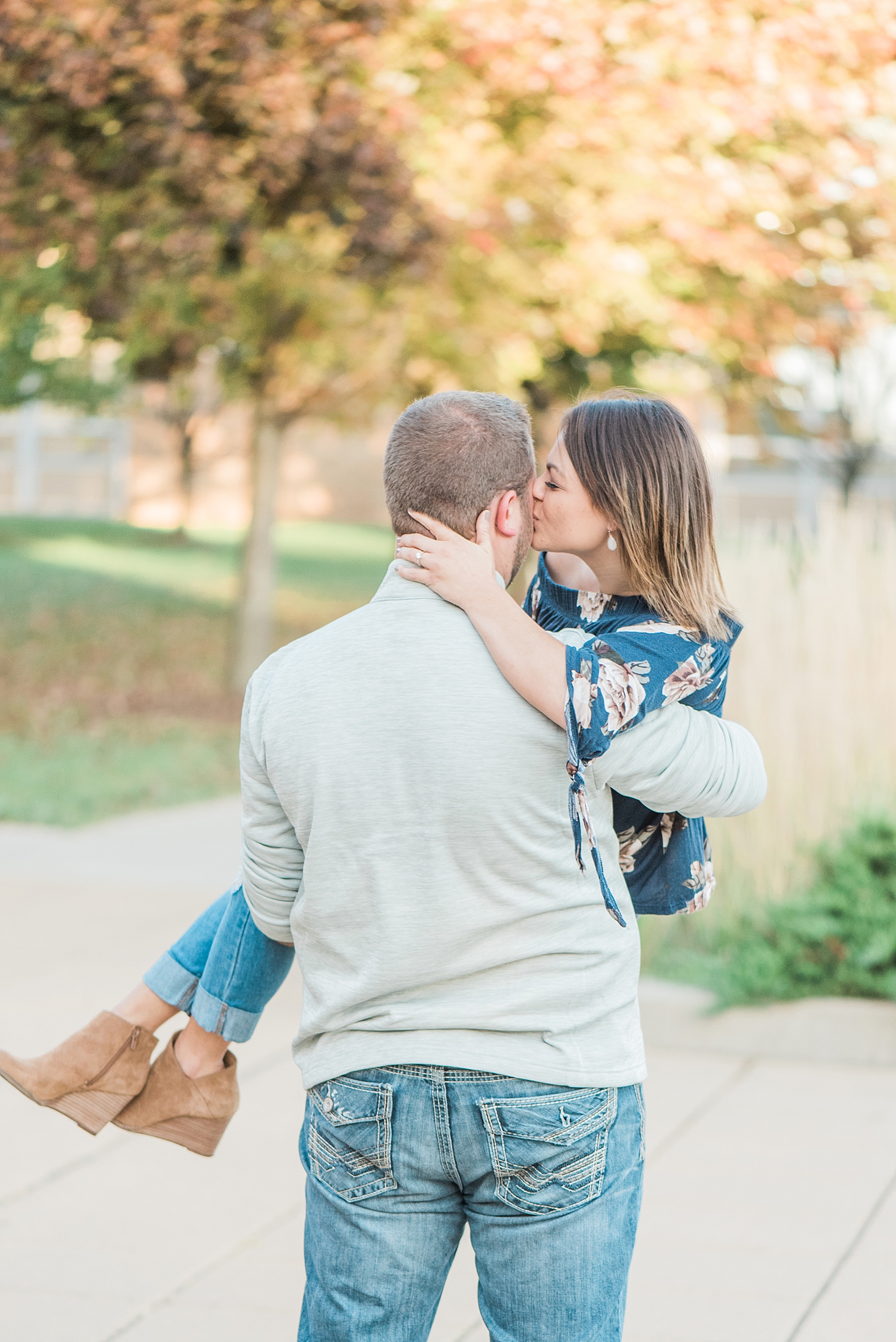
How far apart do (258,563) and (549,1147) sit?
39.5ft

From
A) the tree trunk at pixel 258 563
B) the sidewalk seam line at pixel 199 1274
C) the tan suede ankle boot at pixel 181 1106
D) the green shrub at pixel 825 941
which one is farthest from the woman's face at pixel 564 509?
the tree trunk at pixel 258 563

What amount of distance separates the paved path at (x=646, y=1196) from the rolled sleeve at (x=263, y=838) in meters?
1.45

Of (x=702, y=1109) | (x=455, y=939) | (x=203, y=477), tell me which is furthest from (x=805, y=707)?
(x=203, y=477)

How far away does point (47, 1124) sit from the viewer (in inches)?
169

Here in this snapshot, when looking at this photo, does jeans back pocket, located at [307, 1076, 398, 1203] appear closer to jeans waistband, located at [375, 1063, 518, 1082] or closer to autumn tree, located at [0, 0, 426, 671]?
jeans waistband, located at [375, 1063, 518, 1082]

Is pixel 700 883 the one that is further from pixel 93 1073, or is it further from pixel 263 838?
pixel 93 1073

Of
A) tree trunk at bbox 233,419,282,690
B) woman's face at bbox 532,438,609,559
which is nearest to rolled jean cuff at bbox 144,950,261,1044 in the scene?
woman's face at bbox 532,438,609,559

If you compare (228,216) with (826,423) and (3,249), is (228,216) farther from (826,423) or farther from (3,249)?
(826,423)

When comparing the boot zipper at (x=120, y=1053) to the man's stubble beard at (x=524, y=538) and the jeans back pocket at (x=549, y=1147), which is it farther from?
the man's stubble beard at (x=524, y=538)

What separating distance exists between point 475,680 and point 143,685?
12065 mm

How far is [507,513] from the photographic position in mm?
1881

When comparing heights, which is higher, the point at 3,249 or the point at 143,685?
the point at 3,249

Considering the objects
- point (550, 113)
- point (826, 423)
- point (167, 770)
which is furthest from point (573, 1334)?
point (826, 423)

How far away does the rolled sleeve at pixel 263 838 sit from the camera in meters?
1.93
